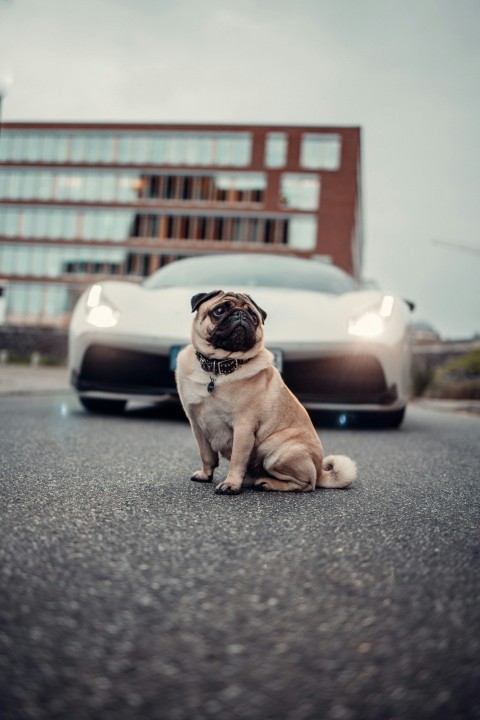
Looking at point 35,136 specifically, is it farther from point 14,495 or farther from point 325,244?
point 14,495

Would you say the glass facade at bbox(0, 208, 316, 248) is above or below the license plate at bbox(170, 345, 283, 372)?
above

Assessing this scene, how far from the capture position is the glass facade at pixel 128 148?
168ft

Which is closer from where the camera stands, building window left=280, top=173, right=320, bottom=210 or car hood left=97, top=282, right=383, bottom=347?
car hood left=97, top=282, right=383, bottom=347

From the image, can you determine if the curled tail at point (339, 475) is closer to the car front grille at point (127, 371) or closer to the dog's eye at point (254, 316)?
the dog's eye at point (254, 316)

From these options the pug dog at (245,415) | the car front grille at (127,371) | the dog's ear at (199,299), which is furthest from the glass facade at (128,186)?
the pug dog at (245,415)

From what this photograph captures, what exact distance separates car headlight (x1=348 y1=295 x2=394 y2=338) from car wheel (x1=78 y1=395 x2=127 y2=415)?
205 centimetres

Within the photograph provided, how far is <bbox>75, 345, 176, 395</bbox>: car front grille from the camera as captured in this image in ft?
16.8

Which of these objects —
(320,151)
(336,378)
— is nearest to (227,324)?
(336,378)

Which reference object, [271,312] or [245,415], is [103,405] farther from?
[245,415]

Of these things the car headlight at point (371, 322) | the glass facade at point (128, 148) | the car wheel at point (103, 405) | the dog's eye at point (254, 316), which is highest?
the glass facade at point (128, 148)

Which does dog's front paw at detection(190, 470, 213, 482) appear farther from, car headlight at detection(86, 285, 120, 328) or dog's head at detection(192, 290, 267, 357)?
car headlight at detection(86, 285, 120, 328)

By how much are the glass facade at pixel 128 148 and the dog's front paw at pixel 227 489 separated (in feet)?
166

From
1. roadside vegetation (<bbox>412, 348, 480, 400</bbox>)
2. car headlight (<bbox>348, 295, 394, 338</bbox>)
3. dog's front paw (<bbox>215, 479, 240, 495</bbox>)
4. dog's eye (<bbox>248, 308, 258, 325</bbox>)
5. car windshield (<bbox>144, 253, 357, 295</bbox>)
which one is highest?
car windshield (<bbox>144, 253, 357, 295</bbox>)

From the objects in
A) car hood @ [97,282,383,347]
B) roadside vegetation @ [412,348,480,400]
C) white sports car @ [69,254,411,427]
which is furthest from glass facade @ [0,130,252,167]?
white sports car @ [69,254,411,427]
